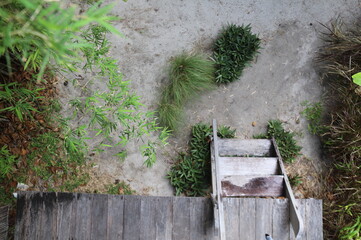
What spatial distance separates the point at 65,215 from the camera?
2.79m

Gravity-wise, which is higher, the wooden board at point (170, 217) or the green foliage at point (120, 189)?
the green foliage at point (120, 189)

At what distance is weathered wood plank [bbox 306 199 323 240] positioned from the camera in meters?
2.71

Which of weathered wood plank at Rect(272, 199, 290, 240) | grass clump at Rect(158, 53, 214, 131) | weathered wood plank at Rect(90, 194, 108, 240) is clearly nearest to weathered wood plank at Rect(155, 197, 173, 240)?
weathered wood plank at Rect(90, 194, 108, 240)

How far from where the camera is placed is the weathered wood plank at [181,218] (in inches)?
105

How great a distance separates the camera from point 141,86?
12.5ft

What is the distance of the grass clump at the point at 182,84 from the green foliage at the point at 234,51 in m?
0.13

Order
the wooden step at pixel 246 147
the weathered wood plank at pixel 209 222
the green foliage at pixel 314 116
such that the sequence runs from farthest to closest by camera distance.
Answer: the green foliage at pixel 314 116, the wooden step at pixel 246 147, the weathered wood plank at pixel 209 222

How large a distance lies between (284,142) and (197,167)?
1.10 metres

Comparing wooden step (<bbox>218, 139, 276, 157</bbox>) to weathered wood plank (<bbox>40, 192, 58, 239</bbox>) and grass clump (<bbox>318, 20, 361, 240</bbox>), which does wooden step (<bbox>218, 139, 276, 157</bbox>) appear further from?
weathered wood plank (<bbox>40, 192, 58, 239</bbox>)

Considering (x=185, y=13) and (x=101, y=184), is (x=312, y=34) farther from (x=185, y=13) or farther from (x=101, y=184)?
(x=101, y=184)

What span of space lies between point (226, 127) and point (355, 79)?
148cm

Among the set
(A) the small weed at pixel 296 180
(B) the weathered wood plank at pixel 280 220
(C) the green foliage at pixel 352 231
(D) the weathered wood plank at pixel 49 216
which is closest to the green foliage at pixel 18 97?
(D) the weathered wood plank at pixel 49 216

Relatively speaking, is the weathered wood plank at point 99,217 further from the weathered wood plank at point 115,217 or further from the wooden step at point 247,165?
the wooden step at point 247,165

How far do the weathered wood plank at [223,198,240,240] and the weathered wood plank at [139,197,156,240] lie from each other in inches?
25.3
